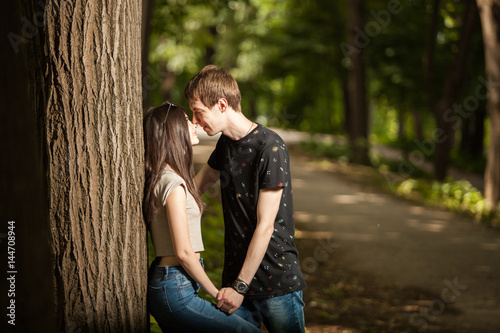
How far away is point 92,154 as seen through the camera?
264cm

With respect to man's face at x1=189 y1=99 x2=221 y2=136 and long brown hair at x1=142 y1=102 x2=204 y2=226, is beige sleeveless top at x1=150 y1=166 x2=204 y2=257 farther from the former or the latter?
man's face at x1=189 y1=99 x2=221 y2=136

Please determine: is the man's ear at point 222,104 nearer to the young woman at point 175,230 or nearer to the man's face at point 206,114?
the man's face at point 206,114

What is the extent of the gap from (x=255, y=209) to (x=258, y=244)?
22 cm

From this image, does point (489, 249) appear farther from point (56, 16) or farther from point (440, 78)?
point (440, 78)

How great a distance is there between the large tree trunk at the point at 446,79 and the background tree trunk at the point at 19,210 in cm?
1269

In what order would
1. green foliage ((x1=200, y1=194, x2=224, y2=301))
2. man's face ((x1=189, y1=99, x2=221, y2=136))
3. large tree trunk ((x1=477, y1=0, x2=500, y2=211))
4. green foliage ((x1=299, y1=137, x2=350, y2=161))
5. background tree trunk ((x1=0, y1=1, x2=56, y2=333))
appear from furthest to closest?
green foliage ((x1=299, y1=137, x2=350, y2=161))
large tree trunk ((x1=477, y1=0, x2=500, y2=211))
green foliage ((x1=200, y1=194, x2=224, y2=301))
background tree trunk ((x1=0, y1=1, x2=56, y2=333))
man's face ((x1=189, y1=99, x2=221, y2=136))

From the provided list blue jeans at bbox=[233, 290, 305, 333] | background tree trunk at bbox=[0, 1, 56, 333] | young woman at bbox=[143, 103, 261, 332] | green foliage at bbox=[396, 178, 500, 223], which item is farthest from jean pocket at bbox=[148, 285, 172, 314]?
green foliage at bbox=[396, 178, 500, 223]

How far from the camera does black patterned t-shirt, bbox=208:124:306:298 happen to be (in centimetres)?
277

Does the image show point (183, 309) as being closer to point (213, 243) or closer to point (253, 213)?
point (253, 213)

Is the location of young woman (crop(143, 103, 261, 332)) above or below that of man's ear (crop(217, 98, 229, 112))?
below

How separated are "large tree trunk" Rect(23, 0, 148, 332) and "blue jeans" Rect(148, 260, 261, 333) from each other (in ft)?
0.48

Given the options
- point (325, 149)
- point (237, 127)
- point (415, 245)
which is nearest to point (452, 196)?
point (415, 245)

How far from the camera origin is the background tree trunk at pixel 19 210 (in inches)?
146

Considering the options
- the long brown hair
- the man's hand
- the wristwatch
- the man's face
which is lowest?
the man's hand
